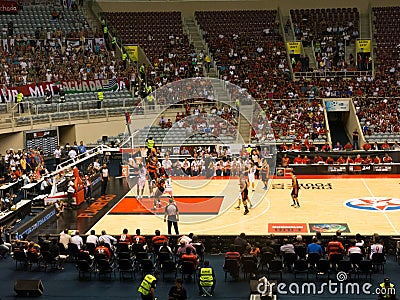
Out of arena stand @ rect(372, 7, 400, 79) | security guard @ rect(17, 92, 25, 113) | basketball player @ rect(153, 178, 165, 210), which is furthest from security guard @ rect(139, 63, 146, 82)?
basketball player @ rect(153, 178, 165, 210)

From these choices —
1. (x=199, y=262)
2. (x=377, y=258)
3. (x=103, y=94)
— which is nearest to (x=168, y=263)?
(x=199, y=262)

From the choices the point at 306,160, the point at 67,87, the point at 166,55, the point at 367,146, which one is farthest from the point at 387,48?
the point at 67,87

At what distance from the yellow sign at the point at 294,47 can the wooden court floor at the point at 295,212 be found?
18.5 meters

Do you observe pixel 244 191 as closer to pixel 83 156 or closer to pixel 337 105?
pixel 83 156

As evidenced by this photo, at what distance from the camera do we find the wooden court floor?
23.7 meters

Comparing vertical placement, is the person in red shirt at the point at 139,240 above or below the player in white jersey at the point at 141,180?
below

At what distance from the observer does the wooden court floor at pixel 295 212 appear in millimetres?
23719

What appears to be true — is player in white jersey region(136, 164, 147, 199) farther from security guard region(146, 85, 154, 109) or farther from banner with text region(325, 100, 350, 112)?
banner with text region(325, 100, 350, 112)

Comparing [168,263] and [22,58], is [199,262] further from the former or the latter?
[22,58]

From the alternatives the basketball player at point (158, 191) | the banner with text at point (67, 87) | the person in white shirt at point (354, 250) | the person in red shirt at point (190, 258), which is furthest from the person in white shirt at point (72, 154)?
the person in white shirt at point (354, 250)

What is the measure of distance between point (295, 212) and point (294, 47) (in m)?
24.4

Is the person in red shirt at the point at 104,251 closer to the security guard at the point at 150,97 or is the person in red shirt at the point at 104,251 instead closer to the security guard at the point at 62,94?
the security guard at the point at 62,94

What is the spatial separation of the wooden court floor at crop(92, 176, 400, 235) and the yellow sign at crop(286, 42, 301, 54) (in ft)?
60.8

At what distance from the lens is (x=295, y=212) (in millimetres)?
25812
